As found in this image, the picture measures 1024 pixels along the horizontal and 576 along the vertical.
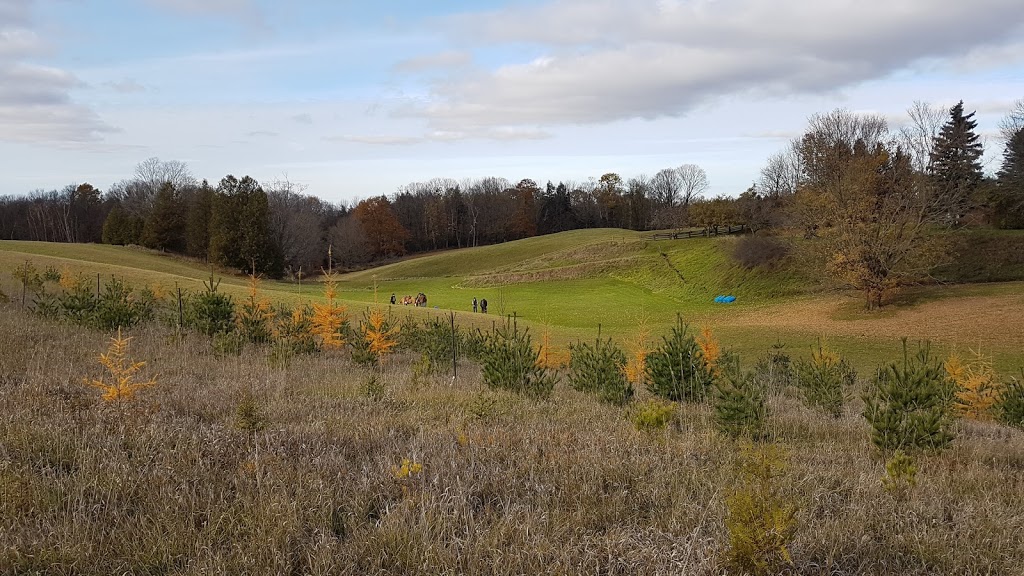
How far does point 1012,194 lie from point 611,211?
243 feet

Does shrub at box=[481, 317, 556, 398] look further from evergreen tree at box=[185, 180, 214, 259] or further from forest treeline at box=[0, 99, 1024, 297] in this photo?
evergreen tree at box=[185, 180, 214, 259]

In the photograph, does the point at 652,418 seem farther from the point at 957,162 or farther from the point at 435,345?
the point at 957,162

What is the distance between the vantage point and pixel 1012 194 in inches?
1687

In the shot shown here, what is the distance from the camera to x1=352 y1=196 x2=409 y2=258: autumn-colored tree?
94.8 m

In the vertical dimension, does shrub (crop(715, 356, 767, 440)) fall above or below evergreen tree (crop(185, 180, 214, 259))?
below


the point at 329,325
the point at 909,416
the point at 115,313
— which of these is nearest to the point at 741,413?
the point at 909,416

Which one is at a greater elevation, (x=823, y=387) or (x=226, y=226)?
(x=226, y=226)

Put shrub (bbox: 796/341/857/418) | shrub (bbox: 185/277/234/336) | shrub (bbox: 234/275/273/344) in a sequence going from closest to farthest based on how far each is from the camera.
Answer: shrub (bbox: 796/341/857/418), shrub (bbox: 185/277/234/336), shrub (bbox: 234/275/273/344)

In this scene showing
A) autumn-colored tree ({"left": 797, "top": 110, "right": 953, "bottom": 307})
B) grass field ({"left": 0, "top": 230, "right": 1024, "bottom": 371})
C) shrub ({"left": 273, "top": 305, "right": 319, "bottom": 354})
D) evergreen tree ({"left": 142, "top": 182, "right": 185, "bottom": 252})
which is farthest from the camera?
evergreen tree ({"left": 142, "top": 182, "right": 185, "bottom": 252})

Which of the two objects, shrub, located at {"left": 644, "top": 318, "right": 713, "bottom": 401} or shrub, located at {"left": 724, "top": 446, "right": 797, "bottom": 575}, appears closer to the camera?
shrub, located at {"left": 724, "top": 446, "right": 797, "bottom": 575}

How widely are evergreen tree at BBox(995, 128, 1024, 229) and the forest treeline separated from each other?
0.12 meters

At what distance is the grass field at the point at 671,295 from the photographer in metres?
25.6

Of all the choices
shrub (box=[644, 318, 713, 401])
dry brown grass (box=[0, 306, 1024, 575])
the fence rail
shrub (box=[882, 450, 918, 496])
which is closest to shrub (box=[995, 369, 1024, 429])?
dry brown grass (box=[0, 306, 1024, 575])

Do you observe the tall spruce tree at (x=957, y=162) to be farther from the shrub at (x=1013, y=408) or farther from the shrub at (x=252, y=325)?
the shrub at (x=252, y=325)
